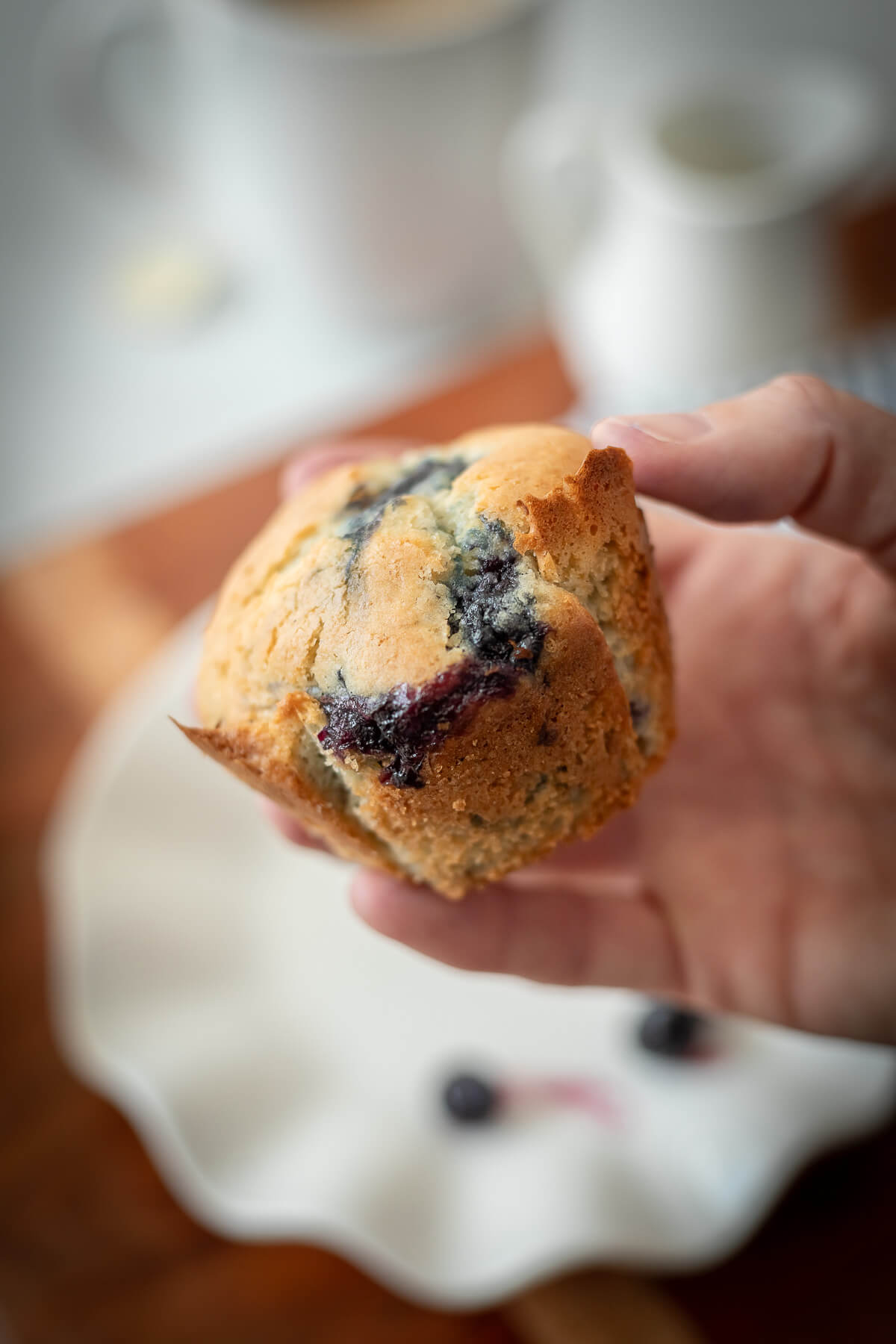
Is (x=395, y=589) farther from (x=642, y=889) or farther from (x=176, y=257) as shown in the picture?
(x=176, y=257)

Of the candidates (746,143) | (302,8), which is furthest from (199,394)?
(746,143)

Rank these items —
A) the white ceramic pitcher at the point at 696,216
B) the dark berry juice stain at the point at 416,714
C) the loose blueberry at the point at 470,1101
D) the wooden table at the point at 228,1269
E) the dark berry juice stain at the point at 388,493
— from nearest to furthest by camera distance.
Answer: the dark berry juice stain at the point at 416,714 → the dark berry juice stain at the point at 388,493 → the wooden table at the point at 228,1269 → the loose blueberry at the point at 470,1101 → the white ceramic pitcher at the point at 696,216

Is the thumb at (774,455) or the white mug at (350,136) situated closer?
the thumb at (774,455)

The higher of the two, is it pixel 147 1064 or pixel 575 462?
pixel 575 462

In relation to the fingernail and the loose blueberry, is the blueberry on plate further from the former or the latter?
the fingernail

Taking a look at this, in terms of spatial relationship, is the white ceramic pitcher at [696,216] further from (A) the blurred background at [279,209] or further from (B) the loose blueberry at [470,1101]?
(B) the loose blueberry at [470,1101]

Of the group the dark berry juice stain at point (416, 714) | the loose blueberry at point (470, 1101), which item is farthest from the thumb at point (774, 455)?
the loose blueberry at point (470, 1101)

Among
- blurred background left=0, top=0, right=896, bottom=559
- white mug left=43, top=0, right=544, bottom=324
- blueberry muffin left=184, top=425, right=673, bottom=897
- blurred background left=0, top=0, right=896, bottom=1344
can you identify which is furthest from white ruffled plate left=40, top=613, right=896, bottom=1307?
white mug left=43, top=0, right=544, bottom=324

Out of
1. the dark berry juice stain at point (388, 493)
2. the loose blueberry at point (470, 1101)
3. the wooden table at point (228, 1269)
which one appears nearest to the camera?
the dark berry juice stain at point (388, 493)
